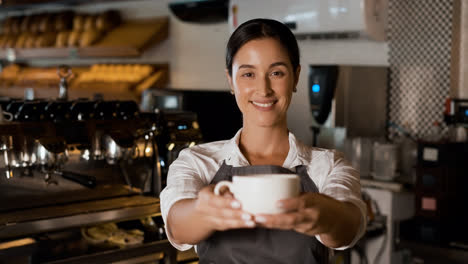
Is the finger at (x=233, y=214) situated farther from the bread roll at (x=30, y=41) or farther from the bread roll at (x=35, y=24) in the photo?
the bread roll at (x=35, y=24)

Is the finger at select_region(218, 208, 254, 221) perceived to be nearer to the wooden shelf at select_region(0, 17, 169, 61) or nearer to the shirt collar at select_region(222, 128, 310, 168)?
the shirt collar at select_region(222, 128, 310, 168)

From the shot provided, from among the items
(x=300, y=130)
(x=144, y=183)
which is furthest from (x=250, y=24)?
(x=300, y=130)

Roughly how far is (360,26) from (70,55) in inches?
137

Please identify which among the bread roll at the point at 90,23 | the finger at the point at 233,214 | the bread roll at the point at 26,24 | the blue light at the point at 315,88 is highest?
the bread roll at the point at 26,24

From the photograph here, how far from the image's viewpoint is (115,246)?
2.60 metres

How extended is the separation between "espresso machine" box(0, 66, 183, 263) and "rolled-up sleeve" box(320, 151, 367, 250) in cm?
129

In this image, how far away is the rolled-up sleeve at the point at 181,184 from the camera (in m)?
1.35

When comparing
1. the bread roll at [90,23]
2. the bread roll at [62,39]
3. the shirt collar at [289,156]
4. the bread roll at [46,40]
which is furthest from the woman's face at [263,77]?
the bread roll at [46,40]

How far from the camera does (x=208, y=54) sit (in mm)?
5547

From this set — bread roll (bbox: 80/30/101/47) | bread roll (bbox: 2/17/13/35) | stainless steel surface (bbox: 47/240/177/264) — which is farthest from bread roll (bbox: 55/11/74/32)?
stainless steel surface (bbox: 47/240/177/264)

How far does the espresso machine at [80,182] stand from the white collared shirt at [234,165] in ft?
3.49

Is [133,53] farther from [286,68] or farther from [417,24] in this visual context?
[286,68]

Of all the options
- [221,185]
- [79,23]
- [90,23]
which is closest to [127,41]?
[90,23]

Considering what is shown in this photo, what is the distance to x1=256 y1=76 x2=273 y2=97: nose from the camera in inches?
54.0
